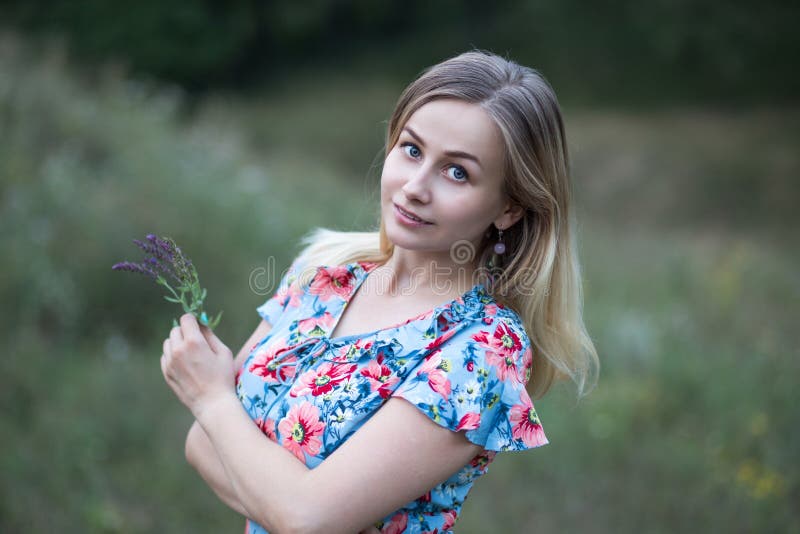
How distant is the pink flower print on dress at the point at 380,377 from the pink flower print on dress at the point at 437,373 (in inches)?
3.0

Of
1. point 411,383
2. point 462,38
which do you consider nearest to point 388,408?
point 411,383

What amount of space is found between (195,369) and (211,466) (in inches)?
12.8

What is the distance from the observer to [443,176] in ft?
5.82

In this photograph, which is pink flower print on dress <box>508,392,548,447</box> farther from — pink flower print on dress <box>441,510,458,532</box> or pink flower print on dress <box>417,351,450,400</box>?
pink flower print on dress <box>441,510,458,532</box>

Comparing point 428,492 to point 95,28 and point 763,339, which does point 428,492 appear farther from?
point 95,28

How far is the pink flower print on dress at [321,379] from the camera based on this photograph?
1.75 meters

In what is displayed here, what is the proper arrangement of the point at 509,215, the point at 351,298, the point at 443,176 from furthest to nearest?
the point at 351,298 → the point at 509,215 → the point at 443,176

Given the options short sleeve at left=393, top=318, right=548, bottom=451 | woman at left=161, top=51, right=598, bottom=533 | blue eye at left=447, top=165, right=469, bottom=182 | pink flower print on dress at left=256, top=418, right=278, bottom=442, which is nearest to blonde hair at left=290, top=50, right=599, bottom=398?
woman at left=161, top=51, right=598, bottom=533

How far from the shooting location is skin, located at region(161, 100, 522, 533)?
155 cm

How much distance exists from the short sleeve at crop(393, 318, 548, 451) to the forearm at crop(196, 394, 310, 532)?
0.31 metres

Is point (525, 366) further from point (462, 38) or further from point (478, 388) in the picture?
point (462, 38)

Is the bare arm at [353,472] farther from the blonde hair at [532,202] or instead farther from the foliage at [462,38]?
the foliage at [462,38]

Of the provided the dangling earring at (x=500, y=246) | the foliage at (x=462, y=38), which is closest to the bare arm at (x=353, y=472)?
the dangling earring at (x=500, y=246)

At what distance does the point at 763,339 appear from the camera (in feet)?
19.5
